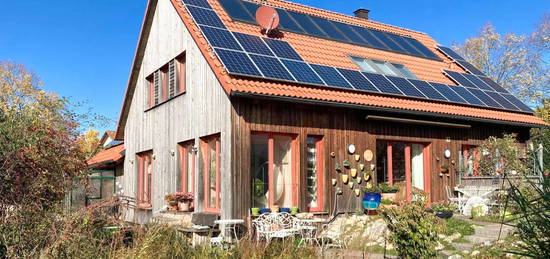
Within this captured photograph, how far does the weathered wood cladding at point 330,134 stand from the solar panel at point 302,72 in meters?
0.59

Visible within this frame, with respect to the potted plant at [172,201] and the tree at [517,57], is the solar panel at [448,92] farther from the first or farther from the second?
the tree at [517,57]

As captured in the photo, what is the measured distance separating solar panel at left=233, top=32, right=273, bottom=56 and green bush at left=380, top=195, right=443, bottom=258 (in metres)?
6.37

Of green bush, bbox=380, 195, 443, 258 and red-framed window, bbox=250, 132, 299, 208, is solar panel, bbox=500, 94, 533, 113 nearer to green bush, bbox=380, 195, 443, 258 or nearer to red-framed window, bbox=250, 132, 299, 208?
red-framed window, bbox=250, 132, 299, 208

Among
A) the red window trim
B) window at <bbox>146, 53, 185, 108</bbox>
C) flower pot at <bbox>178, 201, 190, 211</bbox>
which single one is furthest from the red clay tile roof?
flower pot at <bbox>178, 201, 190, 211</bbox>

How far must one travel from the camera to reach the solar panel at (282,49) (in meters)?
12.9

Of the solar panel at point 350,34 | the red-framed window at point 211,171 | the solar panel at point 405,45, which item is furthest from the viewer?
the solar panel at point 405,45

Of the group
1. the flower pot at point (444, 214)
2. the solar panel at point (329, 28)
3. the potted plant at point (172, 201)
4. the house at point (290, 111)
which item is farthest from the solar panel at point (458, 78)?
the potted plant at point (172, 201)

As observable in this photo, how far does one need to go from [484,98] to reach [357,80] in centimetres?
526

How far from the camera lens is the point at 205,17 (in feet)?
43.8

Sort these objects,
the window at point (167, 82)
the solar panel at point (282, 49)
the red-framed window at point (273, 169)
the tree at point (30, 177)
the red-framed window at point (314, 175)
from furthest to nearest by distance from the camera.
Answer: the window at point (167, 82), the solar panel at point (282, 49), the red-framed window at point (314, 175), the red-framed window at point (273, 169), the tree at point (30, 177)

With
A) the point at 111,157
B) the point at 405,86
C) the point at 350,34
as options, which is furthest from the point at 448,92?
the point at 111,157

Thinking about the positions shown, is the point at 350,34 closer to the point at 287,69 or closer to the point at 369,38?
the point at 369,38

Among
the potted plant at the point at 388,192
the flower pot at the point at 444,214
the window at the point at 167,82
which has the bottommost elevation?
the flower pot at the point at 444,214

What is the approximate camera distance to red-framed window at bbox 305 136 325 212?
12320 mm
